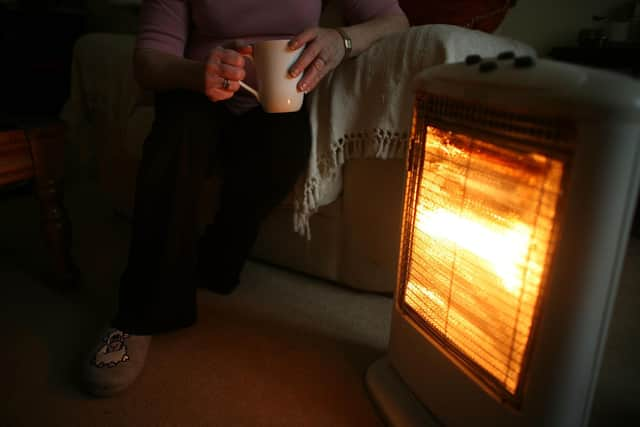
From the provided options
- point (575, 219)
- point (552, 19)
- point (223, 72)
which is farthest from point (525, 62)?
point (552, 19)

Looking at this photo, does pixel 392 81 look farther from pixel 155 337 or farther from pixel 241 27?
pixel 155 337

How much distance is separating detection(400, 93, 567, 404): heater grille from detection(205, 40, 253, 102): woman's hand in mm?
296

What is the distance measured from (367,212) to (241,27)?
46 cm

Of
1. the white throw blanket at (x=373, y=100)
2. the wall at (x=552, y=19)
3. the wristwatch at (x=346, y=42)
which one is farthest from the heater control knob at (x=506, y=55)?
the wall at (x=552, y=19)

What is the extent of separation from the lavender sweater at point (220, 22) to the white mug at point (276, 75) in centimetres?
25

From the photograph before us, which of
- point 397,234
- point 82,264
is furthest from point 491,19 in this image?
point 82,264

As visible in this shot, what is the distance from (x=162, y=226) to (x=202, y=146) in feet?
0.53

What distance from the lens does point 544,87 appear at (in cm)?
42

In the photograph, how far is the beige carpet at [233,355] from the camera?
2.35 feet

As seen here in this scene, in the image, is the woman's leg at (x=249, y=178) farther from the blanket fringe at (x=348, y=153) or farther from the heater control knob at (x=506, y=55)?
the heater control knob at (x=506, y=55)

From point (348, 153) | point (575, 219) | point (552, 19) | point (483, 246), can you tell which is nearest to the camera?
point (575, 219)

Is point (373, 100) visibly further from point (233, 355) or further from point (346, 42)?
point (233, 355)

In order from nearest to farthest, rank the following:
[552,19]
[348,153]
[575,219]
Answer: [575,219], [348,153], [552,19]

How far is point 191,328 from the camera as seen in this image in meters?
0.92
